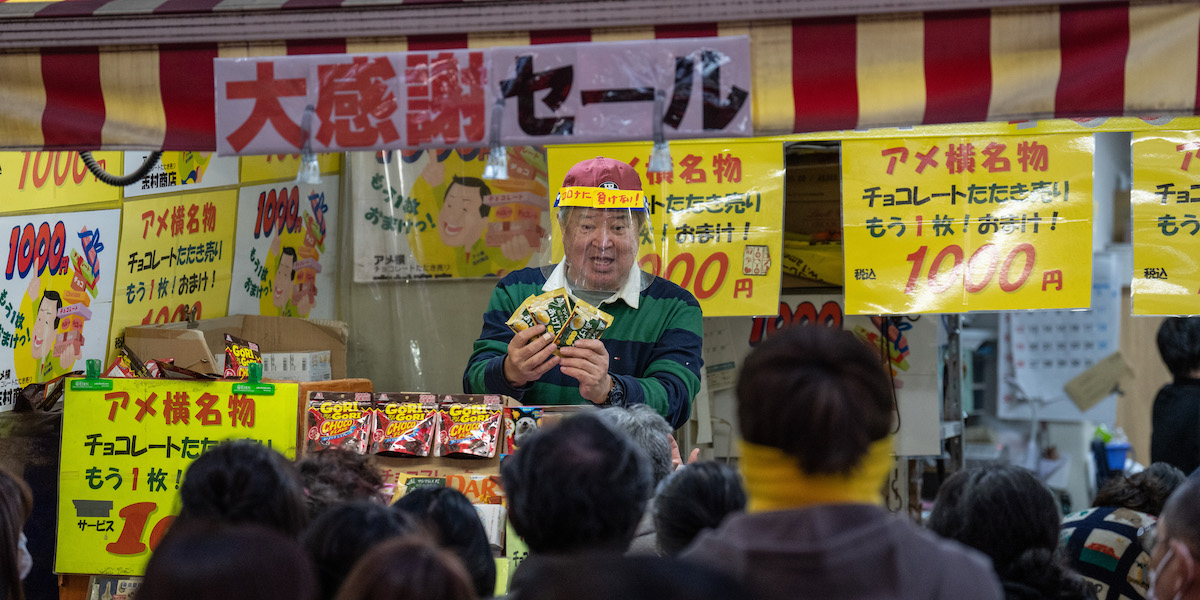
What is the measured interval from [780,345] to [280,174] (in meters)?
4.81

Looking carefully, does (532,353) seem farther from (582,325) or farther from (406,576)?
(406,576)

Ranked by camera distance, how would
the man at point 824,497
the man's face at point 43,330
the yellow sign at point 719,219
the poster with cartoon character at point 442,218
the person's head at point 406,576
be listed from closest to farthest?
the man at point 824,497, the person's head at point 406,576, the man's face at point 43,330, the yellow sign at point 719,219, the poster with cartoon character at point 442,218

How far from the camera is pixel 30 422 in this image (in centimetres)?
417

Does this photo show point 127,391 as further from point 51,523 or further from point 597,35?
point 597,35

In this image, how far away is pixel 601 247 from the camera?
3945 millimetres

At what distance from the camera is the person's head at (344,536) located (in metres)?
2.11

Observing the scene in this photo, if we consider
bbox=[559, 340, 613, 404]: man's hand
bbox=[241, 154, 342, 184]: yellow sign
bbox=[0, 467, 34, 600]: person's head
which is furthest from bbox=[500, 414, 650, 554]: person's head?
bbox=[241, 154, 342, 184]: yellow sign

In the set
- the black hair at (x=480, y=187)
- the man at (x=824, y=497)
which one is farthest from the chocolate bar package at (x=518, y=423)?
the black hair at (x=480, y=187)

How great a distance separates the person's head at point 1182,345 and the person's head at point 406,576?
4781mm

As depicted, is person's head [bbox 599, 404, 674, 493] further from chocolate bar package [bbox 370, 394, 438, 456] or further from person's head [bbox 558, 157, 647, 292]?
person's head [bbox 558, 157, 647, 292]

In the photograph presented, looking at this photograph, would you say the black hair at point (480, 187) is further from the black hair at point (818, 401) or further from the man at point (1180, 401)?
the black hair at point (818, 401)

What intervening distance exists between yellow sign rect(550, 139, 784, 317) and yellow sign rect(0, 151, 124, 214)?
6.71 feet

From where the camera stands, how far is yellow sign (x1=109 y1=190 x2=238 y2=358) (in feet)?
16.1

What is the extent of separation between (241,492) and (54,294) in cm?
266
